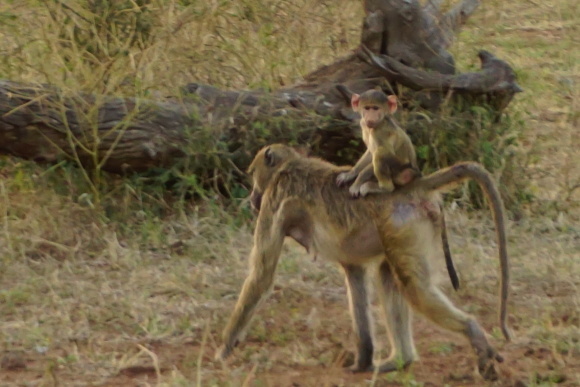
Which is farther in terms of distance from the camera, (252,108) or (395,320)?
(252,108)

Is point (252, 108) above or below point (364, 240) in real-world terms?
below

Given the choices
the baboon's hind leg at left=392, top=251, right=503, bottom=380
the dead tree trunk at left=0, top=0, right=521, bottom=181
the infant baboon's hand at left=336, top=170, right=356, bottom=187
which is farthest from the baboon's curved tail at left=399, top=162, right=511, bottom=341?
the dead tree trunk at left=0, top=0, right=521, bottom=181

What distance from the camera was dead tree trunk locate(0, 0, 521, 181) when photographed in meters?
6.77

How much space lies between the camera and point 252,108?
23.8 ft

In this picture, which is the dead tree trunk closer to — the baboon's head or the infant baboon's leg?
the baboon's head

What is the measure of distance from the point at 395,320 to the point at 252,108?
2.67 metres

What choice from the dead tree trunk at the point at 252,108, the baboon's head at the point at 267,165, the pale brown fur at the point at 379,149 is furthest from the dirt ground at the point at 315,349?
the dead tree trunk at the point at 252,108

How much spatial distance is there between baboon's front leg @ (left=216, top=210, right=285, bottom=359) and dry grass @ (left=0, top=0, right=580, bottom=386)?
0.57ft

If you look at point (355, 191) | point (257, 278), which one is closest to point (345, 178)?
point (355, 191)

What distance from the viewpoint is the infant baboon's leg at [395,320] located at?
16.0 ft

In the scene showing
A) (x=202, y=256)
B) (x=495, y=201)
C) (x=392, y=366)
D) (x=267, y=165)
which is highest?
(x=495, y=201)

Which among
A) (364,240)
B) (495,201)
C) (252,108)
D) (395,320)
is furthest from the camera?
(252,108)

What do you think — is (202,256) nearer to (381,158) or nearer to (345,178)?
(345,178)

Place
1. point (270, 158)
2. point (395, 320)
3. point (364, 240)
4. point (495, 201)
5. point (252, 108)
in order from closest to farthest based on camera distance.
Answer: point (495, 201) → point (364, 240) → point (395, 320) → point (270, 158) → point (252, 108)
